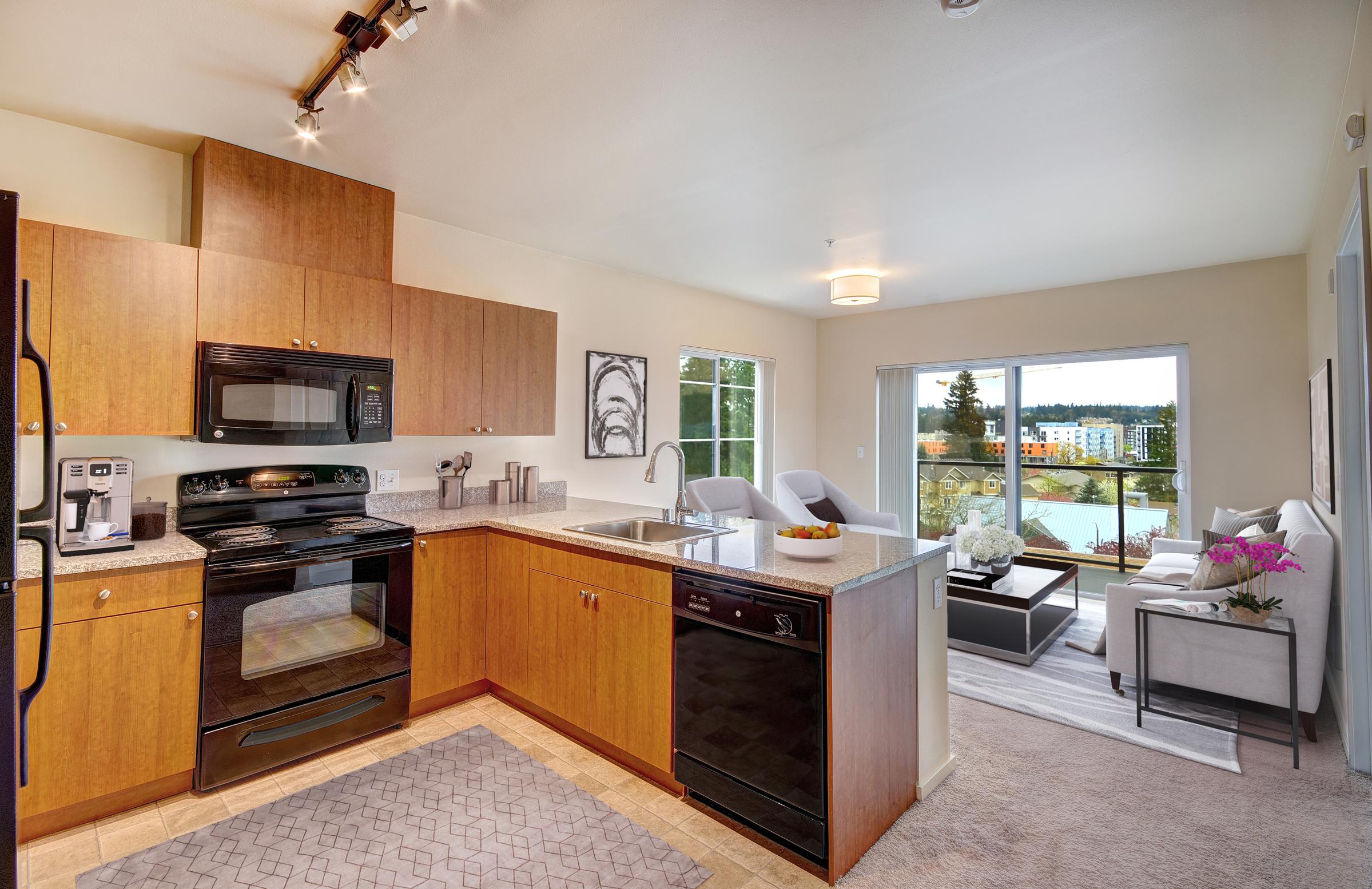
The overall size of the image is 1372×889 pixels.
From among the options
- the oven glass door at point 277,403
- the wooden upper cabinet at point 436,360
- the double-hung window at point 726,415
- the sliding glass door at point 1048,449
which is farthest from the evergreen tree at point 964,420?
the oven glass door at point 277,403

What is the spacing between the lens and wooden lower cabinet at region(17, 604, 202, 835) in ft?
6.52

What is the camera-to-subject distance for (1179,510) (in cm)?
490

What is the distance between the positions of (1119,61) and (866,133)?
2.79 feet

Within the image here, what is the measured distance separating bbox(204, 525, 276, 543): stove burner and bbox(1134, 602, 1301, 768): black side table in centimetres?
383

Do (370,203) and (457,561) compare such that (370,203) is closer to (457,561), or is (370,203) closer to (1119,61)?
(457,561)

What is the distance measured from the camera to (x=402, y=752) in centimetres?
262

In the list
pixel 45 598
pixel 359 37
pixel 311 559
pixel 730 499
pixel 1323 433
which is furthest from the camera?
pixel 730 499

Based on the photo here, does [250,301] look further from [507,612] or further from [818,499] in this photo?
[818,499]

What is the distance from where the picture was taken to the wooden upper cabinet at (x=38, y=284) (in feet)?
7.00

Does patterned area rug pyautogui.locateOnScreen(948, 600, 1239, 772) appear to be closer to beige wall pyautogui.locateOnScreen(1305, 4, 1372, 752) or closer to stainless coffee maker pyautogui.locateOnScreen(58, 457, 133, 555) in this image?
beige wall pyautogui.locateOnScreen(1305, 4, 1372, 752)

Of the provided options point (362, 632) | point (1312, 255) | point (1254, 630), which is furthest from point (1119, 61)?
point (362, 632)

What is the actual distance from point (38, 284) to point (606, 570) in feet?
7.19

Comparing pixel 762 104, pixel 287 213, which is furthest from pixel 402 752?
pixel 762 104

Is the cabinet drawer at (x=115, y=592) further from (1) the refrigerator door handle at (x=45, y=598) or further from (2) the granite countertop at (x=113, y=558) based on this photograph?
(1) the refrigerator door handle at (x=45, y=598)
